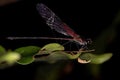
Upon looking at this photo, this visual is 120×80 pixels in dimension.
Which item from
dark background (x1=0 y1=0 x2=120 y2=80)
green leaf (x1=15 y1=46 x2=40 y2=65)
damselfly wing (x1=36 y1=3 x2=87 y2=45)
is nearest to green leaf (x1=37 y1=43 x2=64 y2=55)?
green leaf (x1=15 y1=46 x2=40 y2=65)

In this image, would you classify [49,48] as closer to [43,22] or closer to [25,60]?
[25,60]

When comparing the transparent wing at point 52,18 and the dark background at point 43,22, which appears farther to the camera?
the dark background at point 43,22

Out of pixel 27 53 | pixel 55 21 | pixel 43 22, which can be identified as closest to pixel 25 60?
pixel 27 53

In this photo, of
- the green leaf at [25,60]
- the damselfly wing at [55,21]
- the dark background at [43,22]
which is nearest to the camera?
the green leaf at [25,60]

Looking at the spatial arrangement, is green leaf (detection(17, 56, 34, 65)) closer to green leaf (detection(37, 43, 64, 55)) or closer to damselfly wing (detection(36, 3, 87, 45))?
green leaf (detection(37, 43, 64, 55))

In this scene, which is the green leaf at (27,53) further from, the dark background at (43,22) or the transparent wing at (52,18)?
the dark background at (43,22)

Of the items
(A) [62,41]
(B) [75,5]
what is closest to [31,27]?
(B) [75,5]

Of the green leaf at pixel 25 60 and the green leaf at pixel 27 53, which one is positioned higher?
the green leaf at pixel 27 53

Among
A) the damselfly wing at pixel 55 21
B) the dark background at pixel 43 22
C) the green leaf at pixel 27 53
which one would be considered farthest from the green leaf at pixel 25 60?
the dark background at pixel 43 22
